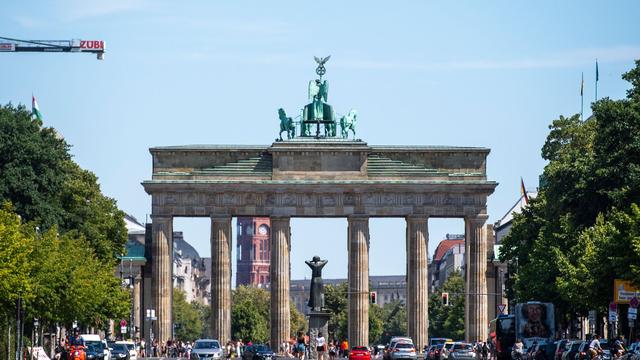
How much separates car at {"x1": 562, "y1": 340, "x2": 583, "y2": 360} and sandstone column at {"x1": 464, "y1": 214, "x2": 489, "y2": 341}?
7796 centimetres

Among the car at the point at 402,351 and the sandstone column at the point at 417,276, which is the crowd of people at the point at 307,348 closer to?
the car at the point at 402,351

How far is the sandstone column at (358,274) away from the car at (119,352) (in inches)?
1871

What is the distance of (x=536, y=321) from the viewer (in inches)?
4660

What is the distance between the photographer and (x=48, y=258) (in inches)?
4628

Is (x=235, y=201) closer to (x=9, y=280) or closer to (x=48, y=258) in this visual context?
(x=48, y=258)

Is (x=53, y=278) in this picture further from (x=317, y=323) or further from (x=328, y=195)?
(x=328, y=195)

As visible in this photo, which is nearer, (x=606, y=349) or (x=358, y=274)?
(x=606, y=349)

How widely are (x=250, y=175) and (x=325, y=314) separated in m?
22.9

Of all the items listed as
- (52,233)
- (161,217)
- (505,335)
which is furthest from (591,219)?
(161,217)

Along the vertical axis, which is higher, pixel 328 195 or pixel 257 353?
pixel 328 195

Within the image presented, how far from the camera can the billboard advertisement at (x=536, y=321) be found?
388ft

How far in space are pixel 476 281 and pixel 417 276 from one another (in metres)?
5.09

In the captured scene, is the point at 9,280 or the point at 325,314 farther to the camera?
the point at 325,314

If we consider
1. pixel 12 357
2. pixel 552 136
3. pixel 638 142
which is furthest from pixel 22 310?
pixel 552 136
